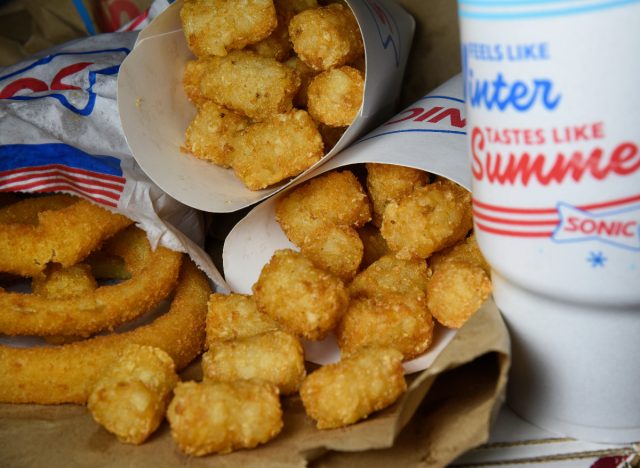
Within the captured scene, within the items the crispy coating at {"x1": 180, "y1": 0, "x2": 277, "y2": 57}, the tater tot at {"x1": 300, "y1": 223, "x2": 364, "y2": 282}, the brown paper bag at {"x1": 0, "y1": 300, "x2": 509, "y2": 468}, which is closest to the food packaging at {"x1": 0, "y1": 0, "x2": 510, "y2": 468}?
the brown paper bag at {"x1": 0, "y1": 300, "x2": 509, "y2": 468}

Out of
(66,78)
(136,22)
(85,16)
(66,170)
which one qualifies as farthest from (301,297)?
(85,16)

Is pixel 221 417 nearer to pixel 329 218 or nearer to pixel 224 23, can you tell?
pixel 329 218

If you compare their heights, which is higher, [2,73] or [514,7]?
[514,7]

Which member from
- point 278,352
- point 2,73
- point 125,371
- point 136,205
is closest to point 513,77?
point 278,352

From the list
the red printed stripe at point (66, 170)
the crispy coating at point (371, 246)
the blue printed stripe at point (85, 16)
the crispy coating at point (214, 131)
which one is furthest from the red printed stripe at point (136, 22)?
the crispy coating at point (371, 246)

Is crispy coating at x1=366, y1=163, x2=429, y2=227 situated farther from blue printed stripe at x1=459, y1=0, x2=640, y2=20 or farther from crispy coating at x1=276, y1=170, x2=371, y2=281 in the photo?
blue printed stripe at x1=459, y1=0, x2=640, y2=20

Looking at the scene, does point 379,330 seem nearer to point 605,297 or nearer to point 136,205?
point 605,297

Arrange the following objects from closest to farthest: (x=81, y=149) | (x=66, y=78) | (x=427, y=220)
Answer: (x=427, y=220) < (x=81, y=149) < (x=66, y=78)
